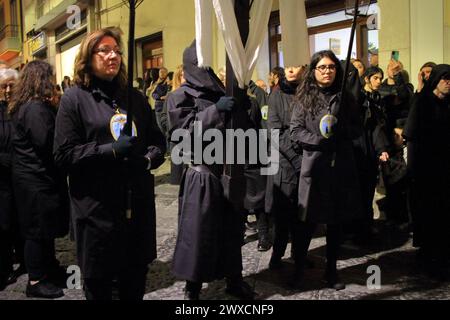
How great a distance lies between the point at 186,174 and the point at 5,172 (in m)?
1.75

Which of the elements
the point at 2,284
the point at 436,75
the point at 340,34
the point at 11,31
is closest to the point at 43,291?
the point at 2,284

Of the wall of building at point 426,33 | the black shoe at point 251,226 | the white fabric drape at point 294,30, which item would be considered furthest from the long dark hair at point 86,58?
the wall of building at point 426,33

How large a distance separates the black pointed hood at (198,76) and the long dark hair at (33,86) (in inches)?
50.0

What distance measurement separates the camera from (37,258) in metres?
3.93

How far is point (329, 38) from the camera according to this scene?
28.8 ft

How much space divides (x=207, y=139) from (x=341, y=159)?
48.6 inches

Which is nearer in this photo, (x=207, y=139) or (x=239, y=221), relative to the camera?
(x=207, y=139)

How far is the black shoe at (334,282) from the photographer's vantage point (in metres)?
3.87

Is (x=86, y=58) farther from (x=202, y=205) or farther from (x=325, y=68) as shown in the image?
(x=325, y=68)

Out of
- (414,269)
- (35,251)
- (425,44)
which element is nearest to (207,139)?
(35,251)

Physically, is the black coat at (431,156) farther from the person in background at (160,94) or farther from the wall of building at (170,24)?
the wall of building at (170,24)

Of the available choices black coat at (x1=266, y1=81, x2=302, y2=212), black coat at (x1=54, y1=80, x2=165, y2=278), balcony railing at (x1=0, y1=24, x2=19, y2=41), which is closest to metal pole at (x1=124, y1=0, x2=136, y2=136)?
black coat at (x1=54, y1=80, x2=165, y2=278)
